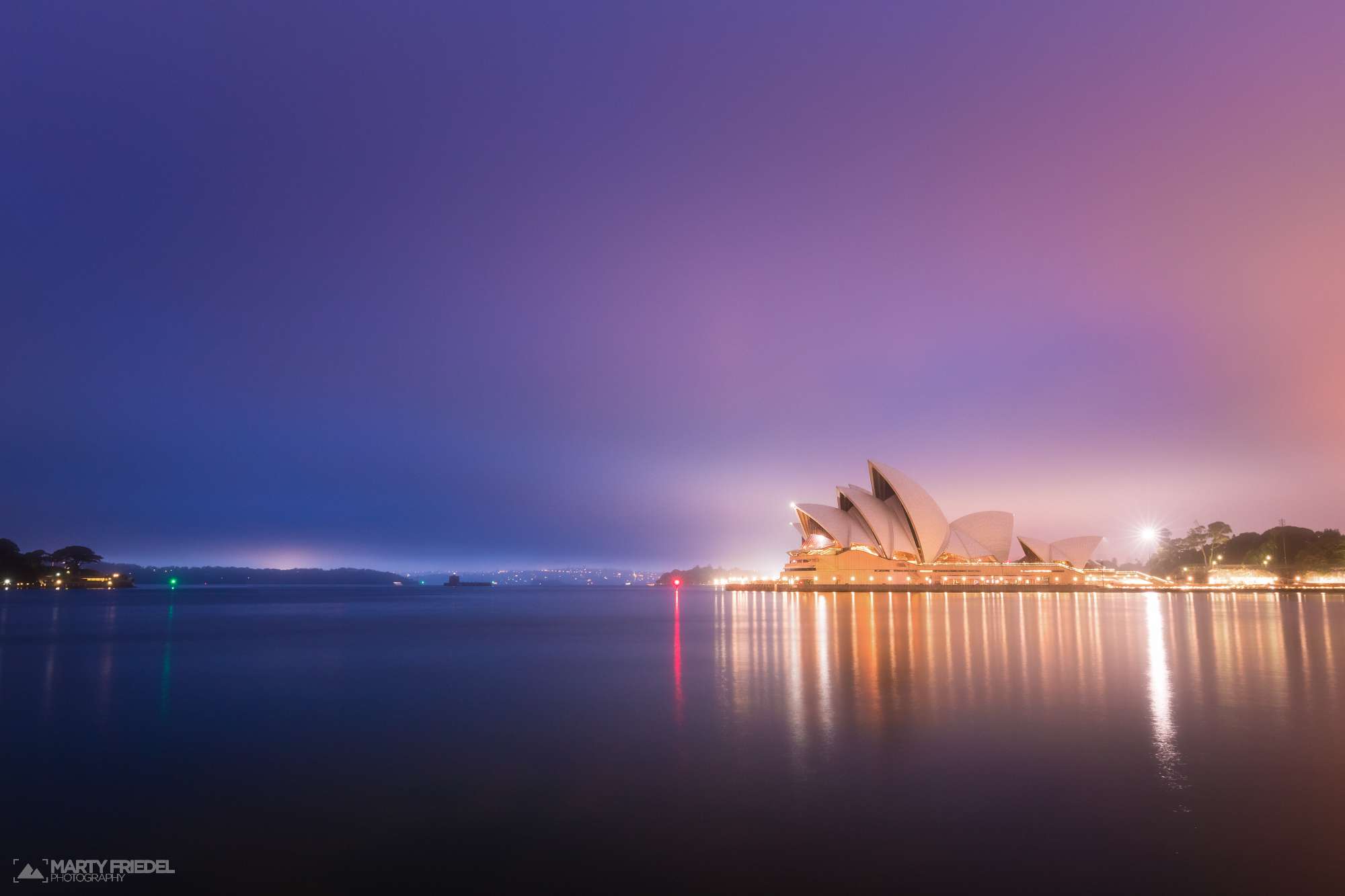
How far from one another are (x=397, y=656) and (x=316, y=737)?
1466 centimetres

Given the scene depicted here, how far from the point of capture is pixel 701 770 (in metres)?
11.2

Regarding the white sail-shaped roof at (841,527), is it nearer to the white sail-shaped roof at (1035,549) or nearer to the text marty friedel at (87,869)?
the white sail-shaped roof at (1035,549)

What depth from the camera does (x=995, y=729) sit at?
1324 cm

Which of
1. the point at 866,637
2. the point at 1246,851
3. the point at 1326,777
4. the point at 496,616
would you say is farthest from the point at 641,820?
the point at 496,616

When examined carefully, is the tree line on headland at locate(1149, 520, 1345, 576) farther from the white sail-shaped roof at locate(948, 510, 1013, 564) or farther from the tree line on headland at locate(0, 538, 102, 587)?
the tree line on headland at locate(0, 538, 102, 587)

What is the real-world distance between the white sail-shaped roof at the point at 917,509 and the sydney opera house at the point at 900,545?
0.10 metres

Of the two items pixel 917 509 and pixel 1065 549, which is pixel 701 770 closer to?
pixel 917 509

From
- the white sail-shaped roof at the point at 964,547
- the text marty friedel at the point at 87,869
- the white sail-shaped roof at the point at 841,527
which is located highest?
Answer: the white sail-shaped roof at the point at 841,527

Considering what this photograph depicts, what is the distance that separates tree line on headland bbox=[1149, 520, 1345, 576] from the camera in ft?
319

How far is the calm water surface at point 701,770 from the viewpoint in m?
7.52

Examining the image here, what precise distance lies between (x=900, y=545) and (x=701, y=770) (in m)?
89.0

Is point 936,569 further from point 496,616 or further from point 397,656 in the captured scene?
point 397,656

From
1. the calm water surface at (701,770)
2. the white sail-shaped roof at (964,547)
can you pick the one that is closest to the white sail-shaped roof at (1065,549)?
the white sail-shaped roof at (964,547)

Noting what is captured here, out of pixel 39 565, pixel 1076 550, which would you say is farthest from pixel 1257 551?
pixel 39 565
